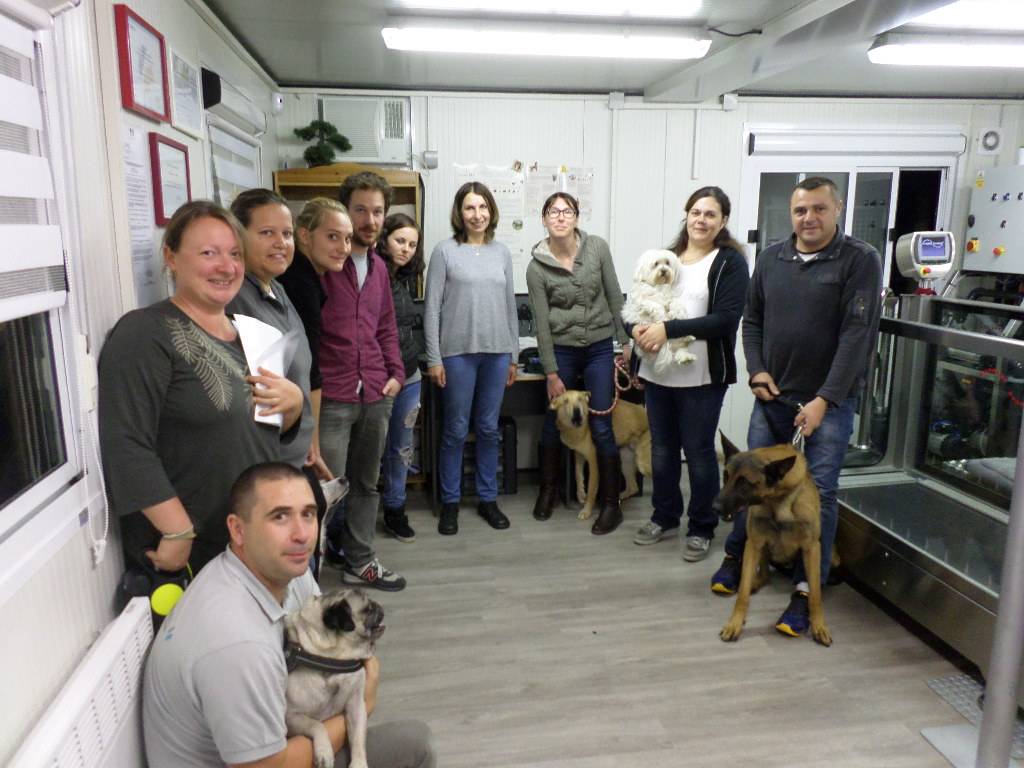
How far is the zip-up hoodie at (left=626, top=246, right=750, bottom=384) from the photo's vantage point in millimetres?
3105

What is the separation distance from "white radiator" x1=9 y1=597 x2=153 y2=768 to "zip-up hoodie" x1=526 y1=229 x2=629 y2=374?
2399 mm

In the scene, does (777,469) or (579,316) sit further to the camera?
(579,316)

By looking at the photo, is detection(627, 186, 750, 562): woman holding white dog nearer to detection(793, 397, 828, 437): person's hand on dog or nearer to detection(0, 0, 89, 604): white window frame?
detection(793, 397, 828, 437): person's hand on dog

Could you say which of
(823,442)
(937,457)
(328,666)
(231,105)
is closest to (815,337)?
(823,442)

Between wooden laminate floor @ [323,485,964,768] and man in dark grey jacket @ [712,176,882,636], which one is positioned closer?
wooden laminate floor @ [323,485,964,768]

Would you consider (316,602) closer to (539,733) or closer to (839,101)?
(539,733)

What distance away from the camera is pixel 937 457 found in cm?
312

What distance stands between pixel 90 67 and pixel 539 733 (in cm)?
213

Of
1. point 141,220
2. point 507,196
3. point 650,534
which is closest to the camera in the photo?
point 141,220

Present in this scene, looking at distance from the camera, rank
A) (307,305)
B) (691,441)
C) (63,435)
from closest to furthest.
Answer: (63,435), (307,305), (691,441)

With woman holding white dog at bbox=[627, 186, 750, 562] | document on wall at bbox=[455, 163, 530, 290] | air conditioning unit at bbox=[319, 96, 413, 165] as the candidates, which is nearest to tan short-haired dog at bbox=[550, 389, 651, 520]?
woman holding white dog at bbox=[627, 186, 750, 562]

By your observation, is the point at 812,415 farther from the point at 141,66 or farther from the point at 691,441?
the point at 141,66

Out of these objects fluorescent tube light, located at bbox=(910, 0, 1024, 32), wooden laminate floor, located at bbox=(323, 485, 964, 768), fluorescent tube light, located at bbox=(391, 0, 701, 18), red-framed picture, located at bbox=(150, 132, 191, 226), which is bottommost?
wooden laminate floor, located at bbox=(323, 485, 964, 768)

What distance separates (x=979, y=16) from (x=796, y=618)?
98.7 inches
